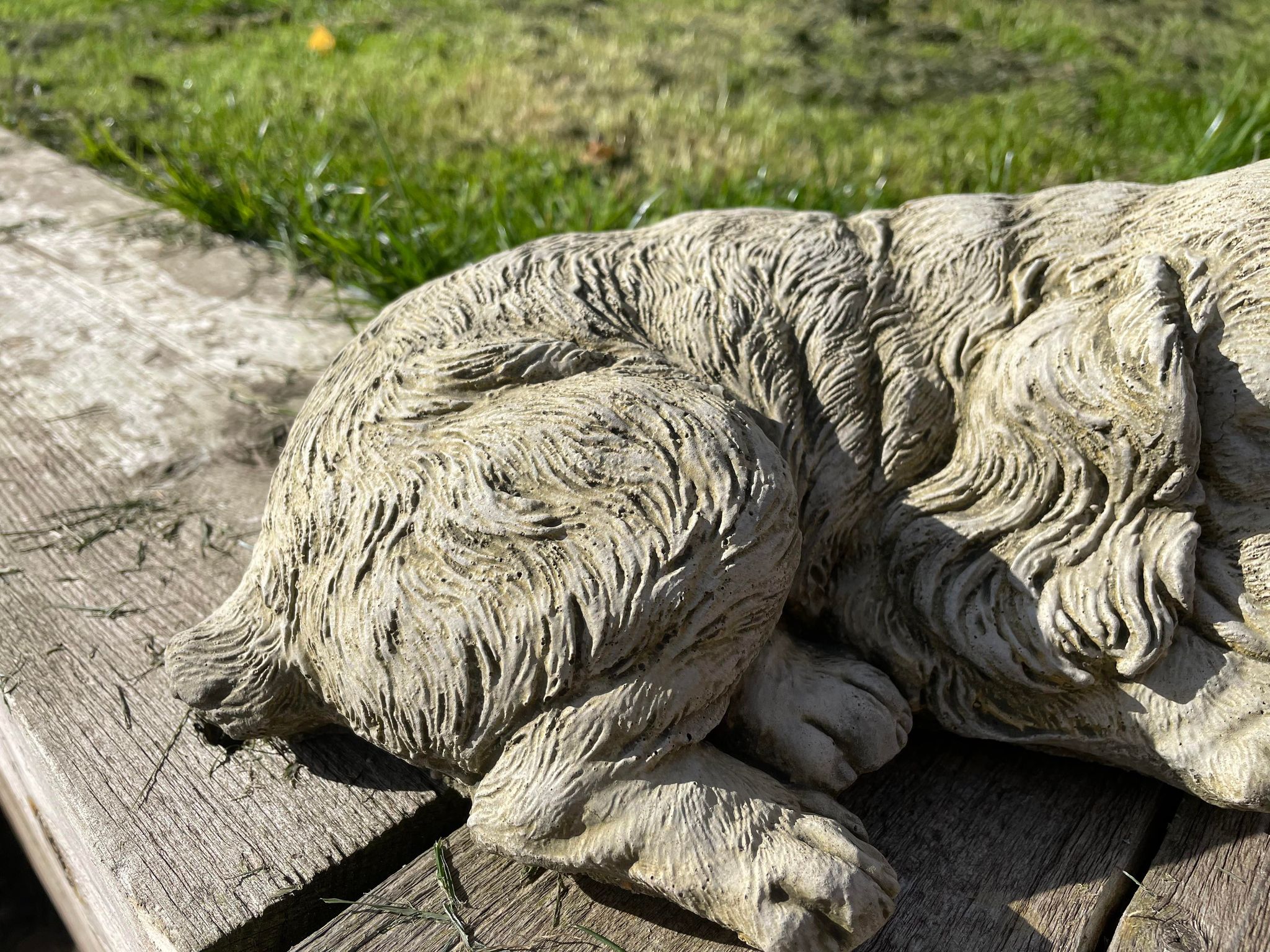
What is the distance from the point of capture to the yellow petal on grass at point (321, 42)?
6500 mm

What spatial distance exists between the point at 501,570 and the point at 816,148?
3.53 meters

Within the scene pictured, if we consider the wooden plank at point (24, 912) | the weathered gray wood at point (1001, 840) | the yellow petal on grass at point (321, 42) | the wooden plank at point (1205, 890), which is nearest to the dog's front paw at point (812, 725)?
the weathered gray wood at point (1001, 840)

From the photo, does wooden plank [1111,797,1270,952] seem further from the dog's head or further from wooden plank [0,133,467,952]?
wooden plank [0,133,467,952]

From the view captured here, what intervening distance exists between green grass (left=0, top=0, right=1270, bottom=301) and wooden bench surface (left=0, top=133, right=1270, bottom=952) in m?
1.46

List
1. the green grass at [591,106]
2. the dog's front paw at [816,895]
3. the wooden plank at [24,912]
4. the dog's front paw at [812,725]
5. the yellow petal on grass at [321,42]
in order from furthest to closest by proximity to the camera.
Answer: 1. the yellow petal on grass at [321,42]
2. the green grass at [591,106]
3. the wooden plank at [24,912]
4. the dog's front paw at [812,725]
5. the dog's front paw at [816,895]

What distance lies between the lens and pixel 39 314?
361cm

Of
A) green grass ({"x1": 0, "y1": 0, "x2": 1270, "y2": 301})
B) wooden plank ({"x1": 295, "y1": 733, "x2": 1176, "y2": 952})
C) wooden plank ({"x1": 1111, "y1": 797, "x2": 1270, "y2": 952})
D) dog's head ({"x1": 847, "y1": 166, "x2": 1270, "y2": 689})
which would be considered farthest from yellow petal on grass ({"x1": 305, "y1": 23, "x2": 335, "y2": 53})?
wooden plank ({"x1": 1111, "y1": 797, "x2": 1270, "y2": 952})

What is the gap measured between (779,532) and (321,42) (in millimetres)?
6053

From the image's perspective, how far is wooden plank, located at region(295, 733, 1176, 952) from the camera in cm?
170

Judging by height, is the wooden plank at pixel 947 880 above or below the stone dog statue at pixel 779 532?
below

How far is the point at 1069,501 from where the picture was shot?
180cm

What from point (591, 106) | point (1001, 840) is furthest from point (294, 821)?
point (591, 106)

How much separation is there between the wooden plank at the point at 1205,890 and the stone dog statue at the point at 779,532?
149 millimetres

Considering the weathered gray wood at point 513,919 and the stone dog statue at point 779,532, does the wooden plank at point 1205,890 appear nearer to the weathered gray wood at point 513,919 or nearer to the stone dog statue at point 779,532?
the stone dog statue at point 779,532
